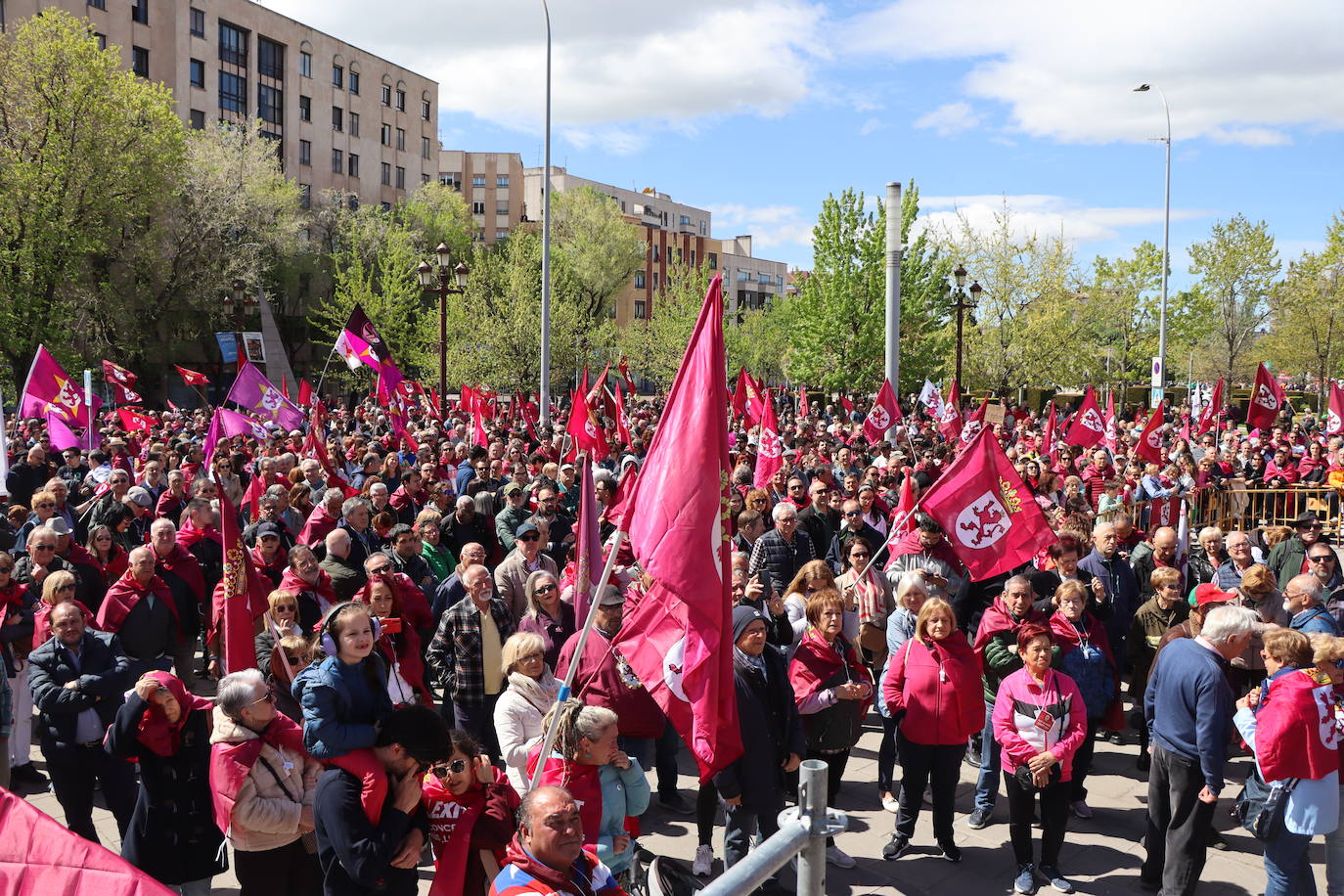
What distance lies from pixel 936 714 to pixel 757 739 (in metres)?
1.20

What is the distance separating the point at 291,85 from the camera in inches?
2479

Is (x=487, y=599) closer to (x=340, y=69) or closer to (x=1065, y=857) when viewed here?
(x=1065, y=857)

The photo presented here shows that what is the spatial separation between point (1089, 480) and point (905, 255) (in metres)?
28.5

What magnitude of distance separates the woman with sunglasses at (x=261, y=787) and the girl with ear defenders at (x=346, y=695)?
0.13 metres

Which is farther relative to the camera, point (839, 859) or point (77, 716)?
point (839, 859)

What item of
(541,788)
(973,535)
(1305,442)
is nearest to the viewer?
(541,788)

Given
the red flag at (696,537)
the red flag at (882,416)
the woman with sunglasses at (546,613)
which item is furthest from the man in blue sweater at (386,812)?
the red flag at (882,416)

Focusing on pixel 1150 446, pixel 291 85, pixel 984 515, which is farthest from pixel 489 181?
pixel 984 515

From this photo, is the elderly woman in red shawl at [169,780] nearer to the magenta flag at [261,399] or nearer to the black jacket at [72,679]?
the black jacket at [72,679]

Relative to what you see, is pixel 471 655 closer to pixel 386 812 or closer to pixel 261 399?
pixel 386 812

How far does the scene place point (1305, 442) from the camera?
893 inches

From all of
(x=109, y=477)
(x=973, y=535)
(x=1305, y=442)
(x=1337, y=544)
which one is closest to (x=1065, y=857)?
(x=973, y=535)

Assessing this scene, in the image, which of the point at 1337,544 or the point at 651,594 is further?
the point at 1337,544

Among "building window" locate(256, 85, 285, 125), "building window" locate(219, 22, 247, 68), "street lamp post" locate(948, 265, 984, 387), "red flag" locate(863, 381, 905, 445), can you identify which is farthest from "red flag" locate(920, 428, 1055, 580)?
"building window" locate(256, 85, 285, 125)
